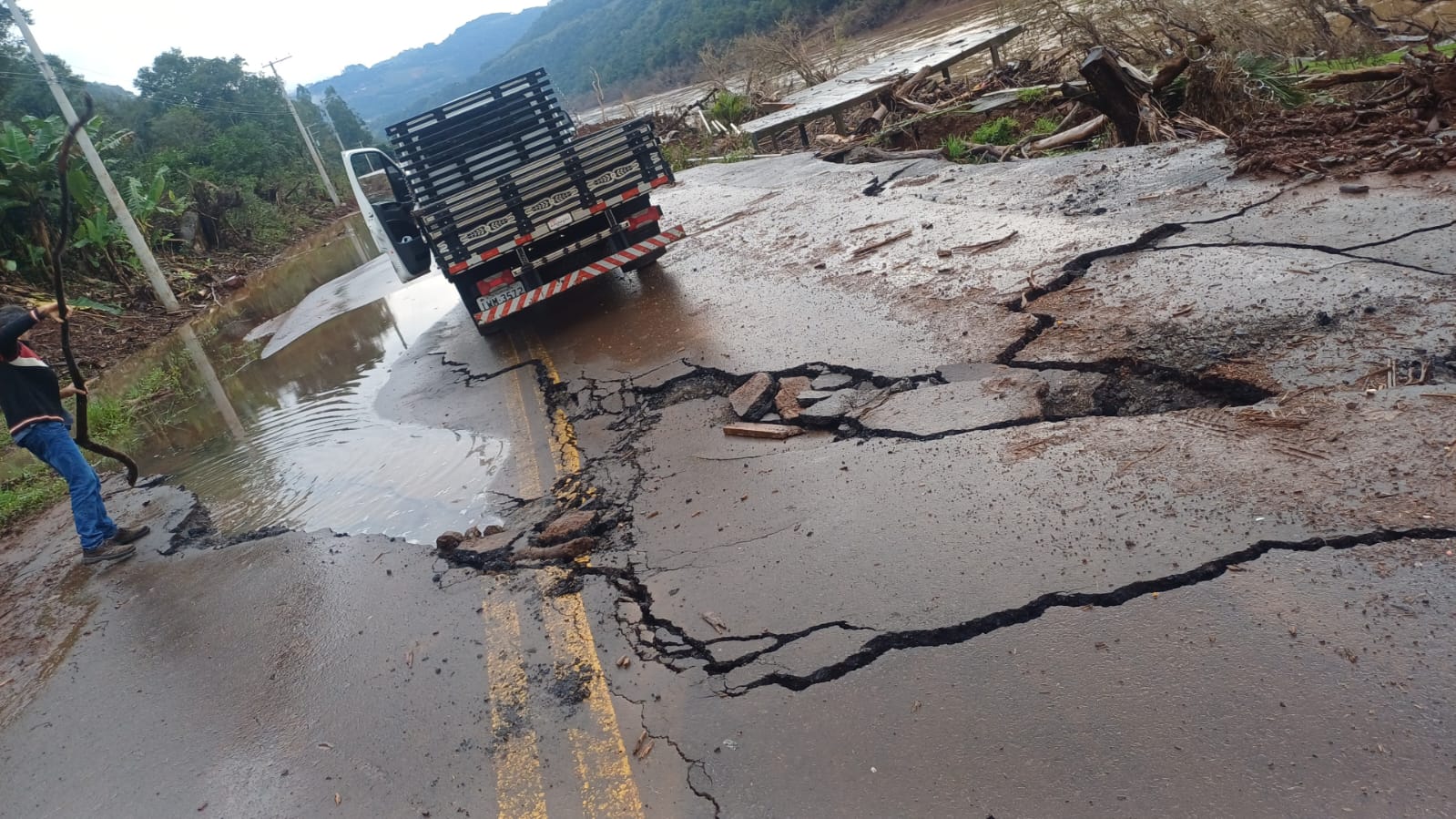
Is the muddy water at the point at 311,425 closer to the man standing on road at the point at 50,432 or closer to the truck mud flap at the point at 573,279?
the man standing on road at the point at 50,432

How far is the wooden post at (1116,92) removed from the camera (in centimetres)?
919

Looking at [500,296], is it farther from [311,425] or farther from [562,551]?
[562,551]

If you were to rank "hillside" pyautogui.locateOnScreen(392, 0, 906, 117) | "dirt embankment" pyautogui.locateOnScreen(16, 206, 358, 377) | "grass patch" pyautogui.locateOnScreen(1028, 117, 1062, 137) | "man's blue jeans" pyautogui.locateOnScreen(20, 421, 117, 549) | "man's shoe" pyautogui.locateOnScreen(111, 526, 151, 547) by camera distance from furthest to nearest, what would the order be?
"hillside" pyautogui.locateOnScreen(392, 0, 906, 117)
"dirt embankment" pyautogui.locateOnScreen(16, 206, 358, 377)
"grass patch" pyautogui.locateOnScreen(1028, 117, 1062, 137)
"man's shoe" pyautogui.locateOnScreen(111, 526, 151, 547)
"man's blue jeans" pyautogui.locateOnScreen(20, 421, 117, 549)

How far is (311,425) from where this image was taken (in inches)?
309

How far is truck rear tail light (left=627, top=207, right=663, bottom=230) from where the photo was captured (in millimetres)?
8875

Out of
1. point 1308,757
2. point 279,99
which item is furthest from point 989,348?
point 279,99

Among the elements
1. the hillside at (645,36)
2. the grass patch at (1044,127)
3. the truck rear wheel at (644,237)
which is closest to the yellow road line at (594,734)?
the truck rear wheel at (644,237)

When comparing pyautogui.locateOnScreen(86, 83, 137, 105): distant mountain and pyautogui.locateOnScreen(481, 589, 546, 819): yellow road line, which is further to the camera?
pyautogui.locateOnScreen(86, 83, 137, 105): distant mountain

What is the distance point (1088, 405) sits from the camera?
4.20 m

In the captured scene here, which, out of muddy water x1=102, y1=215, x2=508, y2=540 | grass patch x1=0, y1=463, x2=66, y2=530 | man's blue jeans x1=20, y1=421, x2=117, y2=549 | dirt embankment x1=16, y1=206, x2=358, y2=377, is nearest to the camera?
muddy water x1=102, y1=215, x2=508, y2=540

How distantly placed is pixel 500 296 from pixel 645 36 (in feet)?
298

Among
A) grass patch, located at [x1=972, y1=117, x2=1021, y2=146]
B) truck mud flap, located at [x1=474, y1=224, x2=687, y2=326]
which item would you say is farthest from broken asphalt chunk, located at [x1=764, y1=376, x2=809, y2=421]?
grass patch, located at [x1=972, y1=117, x2=1021, y2=146]

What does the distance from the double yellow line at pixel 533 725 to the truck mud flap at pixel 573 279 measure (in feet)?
15.7

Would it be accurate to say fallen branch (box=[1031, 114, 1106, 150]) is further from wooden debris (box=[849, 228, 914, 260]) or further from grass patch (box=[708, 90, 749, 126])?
grass patch (box=[708, 90, 749, 126])
